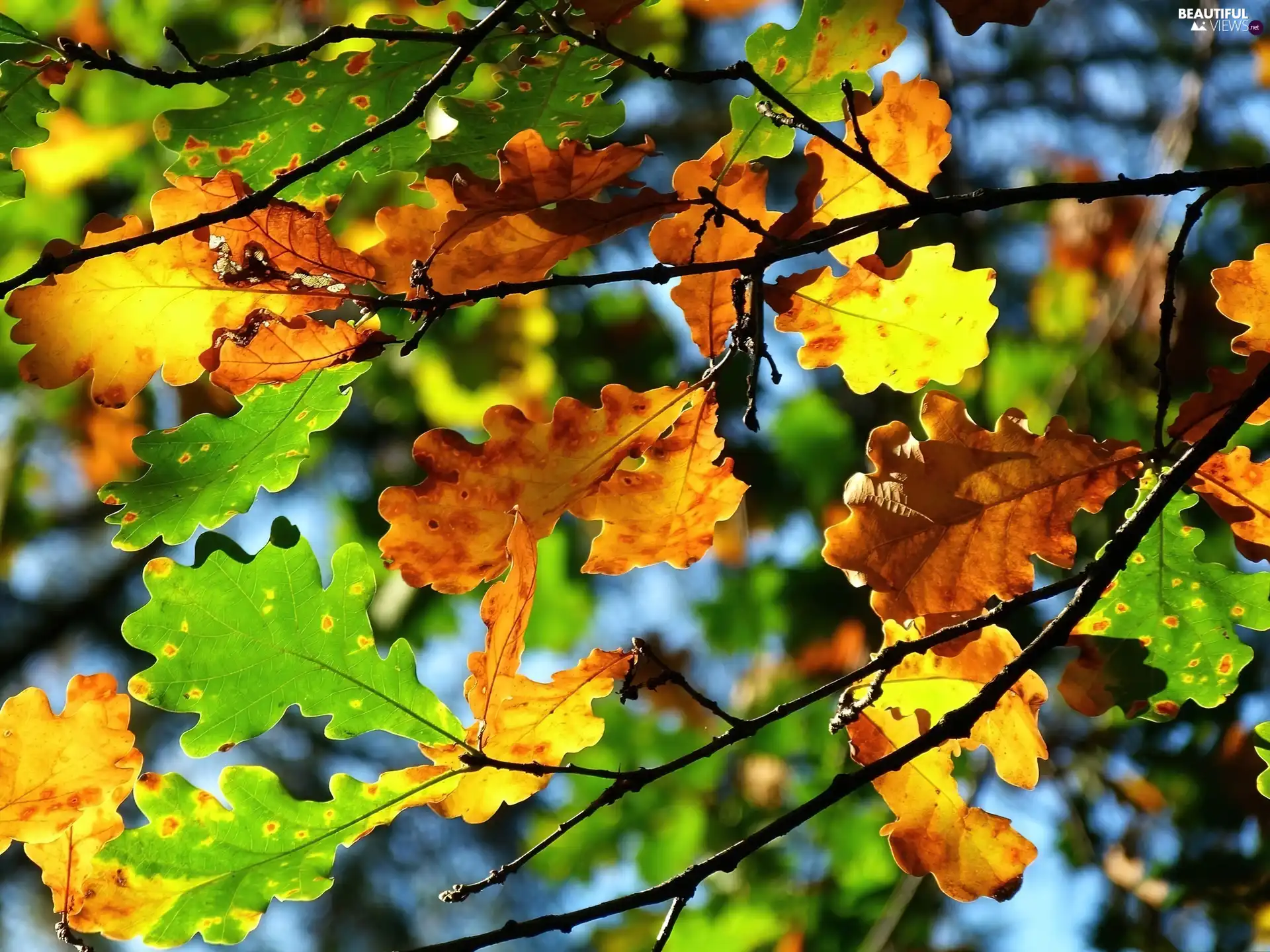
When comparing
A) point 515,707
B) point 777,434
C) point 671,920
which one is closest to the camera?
point 671,920

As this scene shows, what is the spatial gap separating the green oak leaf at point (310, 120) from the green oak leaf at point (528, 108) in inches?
1.2

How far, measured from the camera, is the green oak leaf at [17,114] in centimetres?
82

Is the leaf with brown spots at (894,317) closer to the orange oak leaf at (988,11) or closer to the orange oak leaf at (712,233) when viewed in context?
the orange oak leaf at (712,233)

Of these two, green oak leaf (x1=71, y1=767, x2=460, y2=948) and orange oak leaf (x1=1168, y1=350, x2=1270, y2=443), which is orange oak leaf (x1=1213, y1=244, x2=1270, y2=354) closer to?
orange oak leaf (x1=1168, y1=350, x2=1270, y2=443)

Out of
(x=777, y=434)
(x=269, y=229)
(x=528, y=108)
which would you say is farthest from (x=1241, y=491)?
(x=777, y=434)

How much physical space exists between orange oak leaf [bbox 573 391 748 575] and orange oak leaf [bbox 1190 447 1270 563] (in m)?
0.35

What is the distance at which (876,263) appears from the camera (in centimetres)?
87

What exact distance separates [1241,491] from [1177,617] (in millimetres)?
125

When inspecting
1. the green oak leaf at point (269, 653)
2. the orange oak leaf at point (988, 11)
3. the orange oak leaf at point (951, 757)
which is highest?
the orange oak leaf at point (988, 11)

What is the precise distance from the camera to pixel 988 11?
766 millimetres

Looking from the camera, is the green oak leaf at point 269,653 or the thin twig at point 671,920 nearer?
the thin twig at point 671,920

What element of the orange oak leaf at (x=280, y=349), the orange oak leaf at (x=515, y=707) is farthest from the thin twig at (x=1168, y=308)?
the orange oak leaf at (x=280, y=349)

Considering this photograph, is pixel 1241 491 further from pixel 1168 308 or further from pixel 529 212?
pixel 529 212

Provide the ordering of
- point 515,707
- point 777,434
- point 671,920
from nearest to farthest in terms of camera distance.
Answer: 1. point 671,920
2. point 515,707
3. point 777,434
